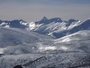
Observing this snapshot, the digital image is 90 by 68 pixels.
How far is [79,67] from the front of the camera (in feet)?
646

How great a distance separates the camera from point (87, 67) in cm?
18625

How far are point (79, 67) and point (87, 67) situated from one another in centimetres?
1132
